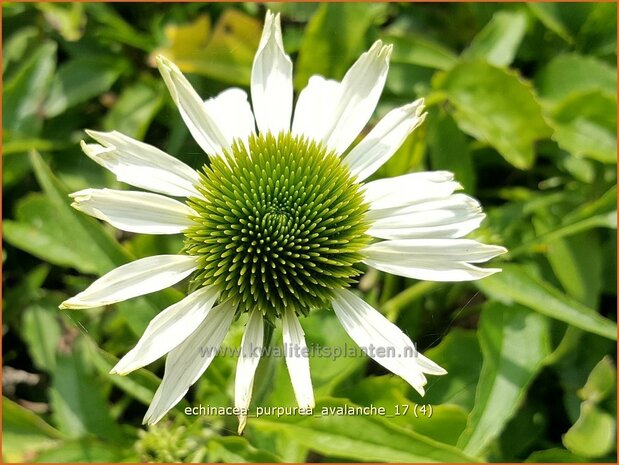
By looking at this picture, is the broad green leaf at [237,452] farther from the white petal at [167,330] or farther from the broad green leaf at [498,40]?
the broad green leaf at [498,40]

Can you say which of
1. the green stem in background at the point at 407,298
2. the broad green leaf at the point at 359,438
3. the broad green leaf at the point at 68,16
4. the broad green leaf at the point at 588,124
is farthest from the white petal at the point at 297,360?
the broad green leaf at the point at 68,16

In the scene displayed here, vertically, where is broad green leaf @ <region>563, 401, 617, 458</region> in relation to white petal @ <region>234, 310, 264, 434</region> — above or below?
below

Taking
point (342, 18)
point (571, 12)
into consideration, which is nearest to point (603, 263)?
point (571, 12)

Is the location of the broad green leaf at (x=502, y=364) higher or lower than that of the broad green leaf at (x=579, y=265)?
lower

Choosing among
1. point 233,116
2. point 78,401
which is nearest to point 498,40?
point 233,116

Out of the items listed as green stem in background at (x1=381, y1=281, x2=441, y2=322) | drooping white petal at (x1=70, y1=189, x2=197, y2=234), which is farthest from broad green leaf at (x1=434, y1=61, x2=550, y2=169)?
drooping white petal at (x1=70, y1=189, x2=197, y2=234)

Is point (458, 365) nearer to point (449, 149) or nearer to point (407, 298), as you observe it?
point (407, 298)

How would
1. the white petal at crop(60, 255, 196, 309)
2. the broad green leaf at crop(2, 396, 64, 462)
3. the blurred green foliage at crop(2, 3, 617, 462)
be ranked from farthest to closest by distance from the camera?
the broad green leaf at crop(2, 396, 64, 462)
the blurred green foliage at crop(2, 3, 617, 462)
the white petal at crop(60, 255, 196, 309)

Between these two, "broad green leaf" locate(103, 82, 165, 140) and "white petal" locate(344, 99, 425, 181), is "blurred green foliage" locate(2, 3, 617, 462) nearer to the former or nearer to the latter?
"broad green leaf" locate(103, 82, 165, 140)
